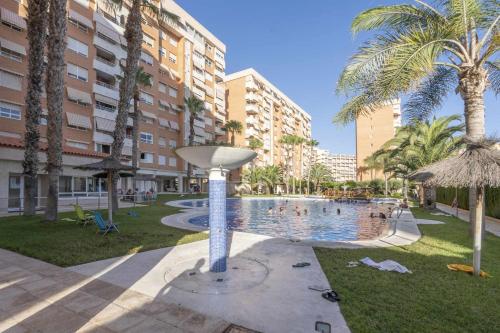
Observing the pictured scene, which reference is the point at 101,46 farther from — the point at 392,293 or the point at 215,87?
the point at 392,293

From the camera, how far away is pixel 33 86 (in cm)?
1480

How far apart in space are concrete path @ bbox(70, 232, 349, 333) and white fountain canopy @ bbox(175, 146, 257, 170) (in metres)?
2.51

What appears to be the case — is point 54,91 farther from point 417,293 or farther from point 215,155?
point 417,293

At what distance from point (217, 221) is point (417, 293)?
428cm

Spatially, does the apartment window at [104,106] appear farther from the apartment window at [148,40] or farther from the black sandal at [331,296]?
the black sandal at [331,296]

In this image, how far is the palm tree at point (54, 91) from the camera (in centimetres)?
1328

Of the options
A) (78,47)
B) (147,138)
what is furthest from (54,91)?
(147,138)

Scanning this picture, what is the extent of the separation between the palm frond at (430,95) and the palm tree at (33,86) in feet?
60.2

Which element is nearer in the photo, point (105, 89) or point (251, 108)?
point (105, 89)

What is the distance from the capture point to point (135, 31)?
670 inches

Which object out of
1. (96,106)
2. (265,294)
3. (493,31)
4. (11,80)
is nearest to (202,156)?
(265,294)

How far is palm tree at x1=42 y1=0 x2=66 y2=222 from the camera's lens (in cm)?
1328

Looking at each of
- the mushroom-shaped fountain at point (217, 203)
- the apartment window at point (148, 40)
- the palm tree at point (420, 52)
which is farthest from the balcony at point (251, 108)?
the mushroom-shaped fountain at point (217, 203)

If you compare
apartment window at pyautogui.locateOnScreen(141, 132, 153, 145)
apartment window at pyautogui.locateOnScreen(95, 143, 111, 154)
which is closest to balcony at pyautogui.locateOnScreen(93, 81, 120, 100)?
apartment window at pyautogui.locateOnScreen(95, 143, 111, 154)
